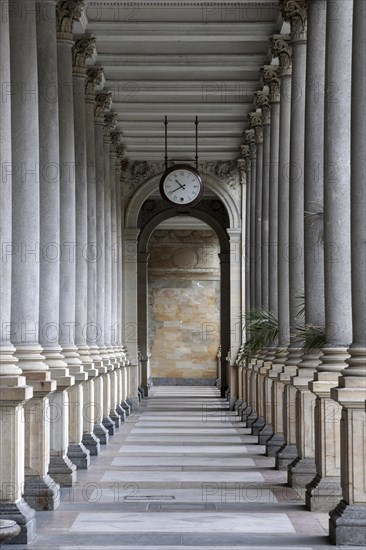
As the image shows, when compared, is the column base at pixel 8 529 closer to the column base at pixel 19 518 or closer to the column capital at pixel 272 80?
the column base at pixel 19 518

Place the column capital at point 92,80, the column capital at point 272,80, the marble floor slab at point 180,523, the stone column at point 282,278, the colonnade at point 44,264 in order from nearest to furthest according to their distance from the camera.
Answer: the colonnade at point 44,264
the marble floor slab at point 180,523
the stone column at point 282,278
the column capital at point 92,80
the column capital at point 272,80

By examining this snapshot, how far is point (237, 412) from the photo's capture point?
33875 mm

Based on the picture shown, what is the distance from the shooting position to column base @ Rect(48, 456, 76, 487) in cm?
1597

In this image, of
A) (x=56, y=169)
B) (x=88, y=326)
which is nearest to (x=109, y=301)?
(x=88, y=326)

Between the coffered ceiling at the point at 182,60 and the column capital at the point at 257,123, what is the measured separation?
26 centimetres

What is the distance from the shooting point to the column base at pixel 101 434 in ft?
76.1

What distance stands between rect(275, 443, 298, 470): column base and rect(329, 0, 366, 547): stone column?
6.42 metres

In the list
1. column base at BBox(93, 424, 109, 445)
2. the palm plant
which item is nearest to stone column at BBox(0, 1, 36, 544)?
the palm plant

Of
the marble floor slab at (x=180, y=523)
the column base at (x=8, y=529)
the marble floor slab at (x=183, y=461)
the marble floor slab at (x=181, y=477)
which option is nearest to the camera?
the column base at (x=8, y=529)

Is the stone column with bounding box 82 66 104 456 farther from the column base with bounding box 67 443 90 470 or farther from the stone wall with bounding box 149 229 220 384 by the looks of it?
the stone wall with bounding box 149 229 220 384

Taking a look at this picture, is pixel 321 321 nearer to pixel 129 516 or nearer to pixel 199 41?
pixel 129 516

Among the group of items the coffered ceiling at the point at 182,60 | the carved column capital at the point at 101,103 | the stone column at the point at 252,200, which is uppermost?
the coffered ceiling at the point at 182,60

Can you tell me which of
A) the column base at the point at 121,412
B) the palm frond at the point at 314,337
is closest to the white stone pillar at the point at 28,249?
the palm frond at the point at 314,337

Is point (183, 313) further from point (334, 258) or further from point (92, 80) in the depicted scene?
point (334, 258)
